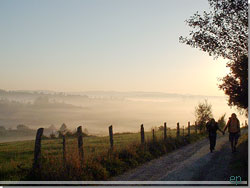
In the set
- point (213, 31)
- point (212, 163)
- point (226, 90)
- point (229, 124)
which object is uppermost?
point (213, 31)

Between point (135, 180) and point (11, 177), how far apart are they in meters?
4.72

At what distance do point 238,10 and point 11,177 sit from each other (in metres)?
16.7

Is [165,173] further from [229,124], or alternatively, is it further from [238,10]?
[238,10]

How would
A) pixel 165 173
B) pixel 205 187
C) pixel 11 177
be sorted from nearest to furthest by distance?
pixel 205 187, pixel 11 177, pixel 165 173

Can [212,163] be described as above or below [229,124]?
below

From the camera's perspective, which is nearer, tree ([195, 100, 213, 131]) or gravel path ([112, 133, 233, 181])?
gravel path ([112, 133, 233, 181])

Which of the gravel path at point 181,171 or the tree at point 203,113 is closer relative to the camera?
the gravel path at point 181,171

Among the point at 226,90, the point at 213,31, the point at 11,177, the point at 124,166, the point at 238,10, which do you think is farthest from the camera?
the point at 226,90

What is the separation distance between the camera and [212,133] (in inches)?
918

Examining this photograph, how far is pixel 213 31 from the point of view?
23125mm

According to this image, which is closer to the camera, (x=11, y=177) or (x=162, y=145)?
(x=11, y=177)

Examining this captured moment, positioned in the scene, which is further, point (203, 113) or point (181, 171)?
point (203, 113)

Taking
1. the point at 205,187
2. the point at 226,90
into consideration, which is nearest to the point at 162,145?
the point at 205,187

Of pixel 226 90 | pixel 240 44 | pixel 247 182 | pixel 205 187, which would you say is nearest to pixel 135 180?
pixel 205 187
